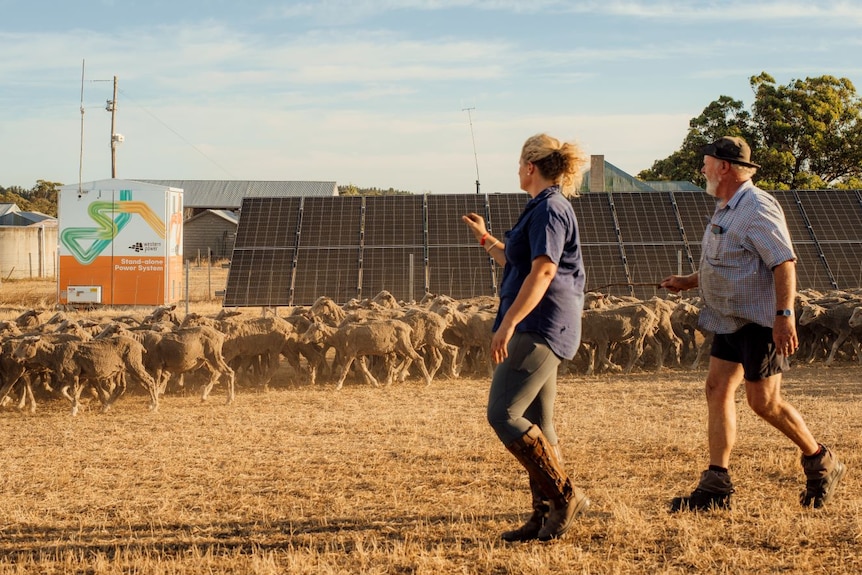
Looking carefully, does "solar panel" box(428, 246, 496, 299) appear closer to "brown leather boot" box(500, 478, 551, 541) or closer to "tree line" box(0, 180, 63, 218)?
"brown leather boot" box(500, 478, 551, 541)

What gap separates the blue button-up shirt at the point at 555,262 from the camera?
5.48 meters

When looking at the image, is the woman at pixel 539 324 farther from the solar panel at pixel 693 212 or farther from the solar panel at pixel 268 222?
the solar panel at pixel 693 212

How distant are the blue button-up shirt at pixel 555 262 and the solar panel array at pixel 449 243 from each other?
1702 cm

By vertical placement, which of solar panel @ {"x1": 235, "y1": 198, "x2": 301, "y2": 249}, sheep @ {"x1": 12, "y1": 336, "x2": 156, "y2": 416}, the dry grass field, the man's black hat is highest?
solar panel @ {"x1": 235, "y1": 198, "x2": 301, "y2": 249}

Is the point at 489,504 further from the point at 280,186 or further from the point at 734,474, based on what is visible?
the point at 280,186

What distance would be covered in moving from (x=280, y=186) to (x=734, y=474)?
58.0 metres

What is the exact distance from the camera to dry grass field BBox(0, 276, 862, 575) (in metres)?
5.50

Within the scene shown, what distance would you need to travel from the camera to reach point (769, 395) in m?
5.98

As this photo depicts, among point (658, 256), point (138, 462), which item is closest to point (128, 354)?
point (138, 462)

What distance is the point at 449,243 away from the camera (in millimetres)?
24641

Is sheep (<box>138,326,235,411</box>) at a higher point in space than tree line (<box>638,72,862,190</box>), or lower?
lower

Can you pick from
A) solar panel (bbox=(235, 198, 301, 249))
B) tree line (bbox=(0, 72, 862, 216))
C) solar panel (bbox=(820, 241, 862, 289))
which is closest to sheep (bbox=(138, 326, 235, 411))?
solar panel (bbox=(235, 198, 301, 249))

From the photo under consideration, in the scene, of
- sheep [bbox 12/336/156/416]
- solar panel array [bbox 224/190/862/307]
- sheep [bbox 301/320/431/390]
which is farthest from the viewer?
solar panel array [bbox 224/190/862/307]

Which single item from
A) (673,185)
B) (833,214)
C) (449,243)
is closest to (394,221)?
(449,243)
